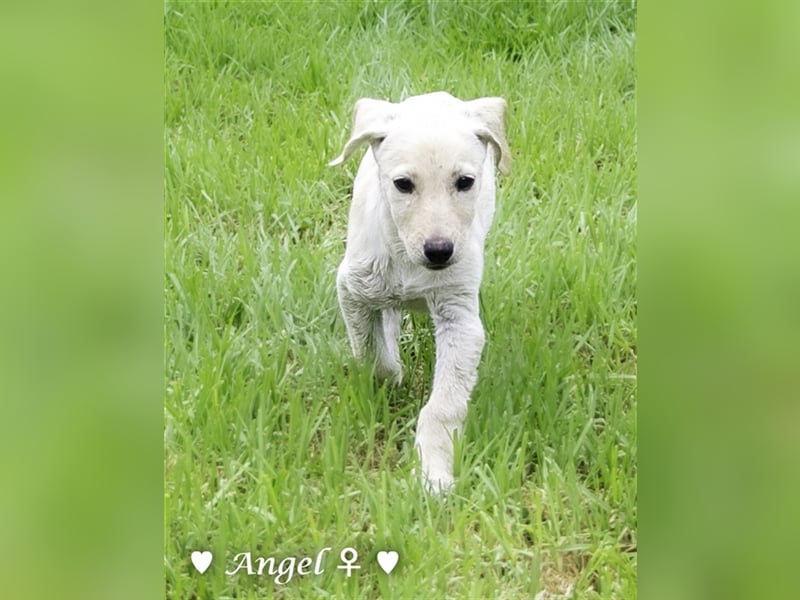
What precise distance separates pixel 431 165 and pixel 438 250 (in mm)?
154

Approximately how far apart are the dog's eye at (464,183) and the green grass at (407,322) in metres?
0.21

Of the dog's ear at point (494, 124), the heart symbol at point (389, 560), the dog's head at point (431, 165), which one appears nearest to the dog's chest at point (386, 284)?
the dog's head at point (431, 165)

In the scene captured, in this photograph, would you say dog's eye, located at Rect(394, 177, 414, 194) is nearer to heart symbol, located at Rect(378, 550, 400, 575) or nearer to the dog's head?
the dog's head

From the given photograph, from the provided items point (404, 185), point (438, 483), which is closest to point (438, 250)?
point (404, 185)

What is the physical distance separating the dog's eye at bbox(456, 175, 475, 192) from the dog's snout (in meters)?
0.11

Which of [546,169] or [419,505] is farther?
[546,169]

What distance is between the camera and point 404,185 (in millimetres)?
1821

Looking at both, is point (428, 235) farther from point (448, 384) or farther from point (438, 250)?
point (448, 384)

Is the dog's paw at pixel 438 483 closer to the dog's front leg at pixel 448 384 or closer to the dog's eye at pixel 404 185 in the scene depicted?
the dog's front leg at pixel 448 384
